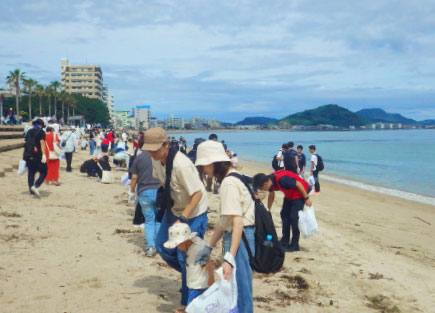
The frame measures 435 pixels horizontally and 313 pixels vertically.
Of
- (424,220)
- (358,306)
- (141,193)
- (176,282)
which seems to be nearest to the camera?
(358,306)

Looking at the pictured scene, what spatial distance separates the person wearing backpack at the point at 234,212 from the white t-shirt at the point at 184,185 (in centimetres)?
31

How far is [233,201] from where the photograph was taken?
324 centimetres

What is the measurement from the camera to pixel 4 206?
8.53 meters

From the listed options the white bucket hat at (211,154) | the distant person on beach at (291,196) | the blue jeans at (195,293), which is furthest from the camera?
the distant person on beach at (291,196)

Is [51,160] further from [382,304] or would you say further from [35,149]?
[382,304]

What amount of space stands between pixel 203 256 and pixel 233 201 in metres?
0.57

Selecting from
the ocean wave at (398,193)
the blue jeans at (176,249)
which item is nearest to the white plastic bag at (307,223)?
the blue jeans at (176,249)

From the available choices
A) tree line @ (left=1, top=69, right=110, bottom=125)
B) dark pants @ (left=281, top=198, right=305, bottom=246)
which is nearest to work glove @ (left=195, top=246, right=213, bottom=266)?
dark pants @ (left=281, top=198, right=305, bottom=246)

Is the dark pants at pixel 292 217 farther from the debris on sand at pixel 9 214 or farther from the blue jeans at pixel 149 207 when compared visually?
the debris on sand at pixel 9 214

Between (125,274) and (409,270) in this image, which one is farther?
(409,270)

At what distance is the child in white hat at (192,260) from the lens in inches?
134

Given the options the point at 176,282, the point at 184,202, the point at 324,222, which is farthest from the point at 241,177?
the point at 324,222

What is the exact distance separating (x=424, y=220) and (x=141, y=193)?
33.1 feet

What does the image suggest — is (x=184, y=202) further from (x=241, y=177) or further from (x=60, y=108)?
(x=60, y=108)
